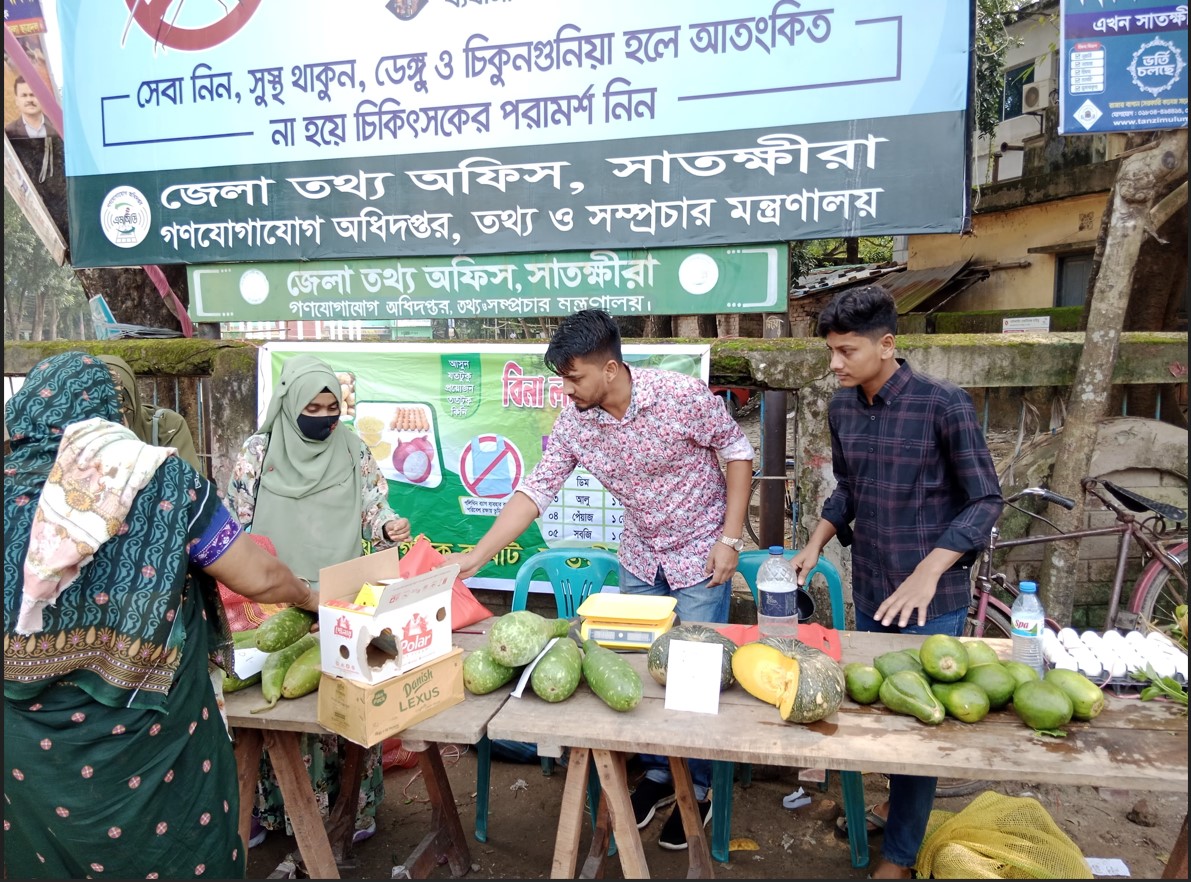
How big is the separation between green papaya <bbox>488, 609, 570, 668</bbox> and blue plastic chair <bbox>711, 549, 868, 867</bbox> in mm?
1073

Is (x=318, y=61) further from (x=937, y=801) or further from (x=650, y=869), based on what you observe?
(x=937, y=801)

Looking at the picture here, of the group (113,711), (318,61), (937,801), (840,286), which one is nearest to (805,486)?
(937,801)

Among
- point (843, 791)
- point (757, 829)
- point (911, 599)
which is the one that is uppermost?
point (911, 599)

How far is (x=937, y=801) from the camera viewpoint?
3256mm

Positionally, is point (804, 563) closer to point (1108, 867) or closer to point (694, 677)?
point (694, 677)

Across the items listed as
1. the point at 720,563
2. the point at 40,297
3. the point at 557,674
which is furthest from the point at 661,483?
the point at 40,297

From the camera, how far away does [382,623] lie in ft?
6.49

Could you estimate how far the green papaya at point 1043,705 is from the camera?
192cm

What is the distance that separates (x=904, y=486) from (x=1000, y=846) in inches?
44.2

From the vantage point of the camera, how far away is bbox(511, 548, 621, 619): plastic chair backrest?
134 inches

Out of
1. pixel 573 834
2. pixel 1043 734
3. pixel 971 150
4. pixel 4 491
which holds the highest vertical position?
pixel 971 150

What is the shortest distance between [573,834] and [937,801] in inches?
74.4

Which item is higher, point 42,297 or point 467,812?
point 42,297

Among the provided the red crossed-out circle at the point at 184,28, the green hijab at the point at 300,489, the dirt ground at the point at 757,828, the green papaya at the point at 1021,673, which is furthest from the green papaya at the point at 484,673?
the red crossed-out circle at the point at 184,28
